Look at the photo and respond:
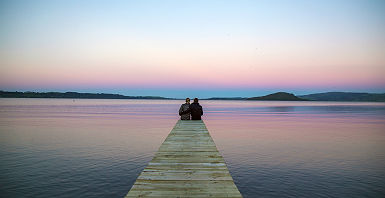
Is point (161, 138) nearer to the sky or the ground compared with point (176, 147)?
nearer to the ground

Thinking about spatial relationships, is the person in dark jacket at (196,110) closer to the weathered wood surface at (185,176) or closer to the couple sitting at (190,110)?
the couple sitting at (190,110)

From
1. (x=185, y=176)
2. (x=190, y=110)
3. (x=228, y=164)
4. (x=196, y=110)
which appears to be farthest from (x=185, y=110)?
(x=185, y=176)

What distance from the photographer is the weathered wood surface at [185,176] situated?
5.70 metres

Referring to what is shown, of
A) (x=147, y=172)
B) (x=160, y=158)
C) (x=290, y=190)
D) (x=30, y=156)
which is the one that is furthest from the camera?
(x=30, y=156)

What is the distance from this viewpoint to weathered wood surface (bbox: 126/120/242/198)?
5.70m

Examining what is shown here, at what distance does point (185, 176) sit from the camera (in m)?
6.89

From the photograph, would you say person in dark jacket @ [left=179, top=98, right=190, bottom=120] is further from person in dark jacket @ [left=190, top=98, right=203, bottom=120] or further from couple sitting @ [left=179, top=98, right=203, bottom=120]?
person in dark jacket @ [left=190, top=98, right=203, bottom=120]

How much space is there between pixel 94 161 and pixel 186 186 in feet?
30.3

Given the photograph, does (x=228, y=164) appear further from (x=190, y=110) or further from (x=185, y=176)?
(x=190, y=110)

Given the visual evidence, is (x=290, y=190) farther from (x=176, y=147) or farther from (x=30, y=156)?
(x=30, y=156)

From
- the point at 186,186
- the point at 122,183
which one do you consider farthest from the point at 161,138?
the point at 186,186

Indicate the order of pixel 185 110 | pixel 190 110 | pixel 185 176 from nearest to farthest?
1. pixel 185 176
2. pixel 185 110
3. pixel 190 110

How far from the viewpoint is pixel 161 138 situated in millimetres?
21672

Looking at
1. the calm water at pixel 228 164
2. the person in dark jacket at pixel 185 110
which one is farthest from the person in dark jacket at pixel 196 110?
the calm water at pixel 228 164
